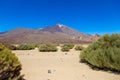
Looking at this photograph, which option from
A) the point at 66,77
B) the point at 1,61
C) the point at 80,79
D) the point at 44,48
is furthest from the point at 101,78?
the point at 44,48

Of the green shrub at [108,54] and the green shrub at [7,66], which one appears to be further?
the green shrub at [108,54]

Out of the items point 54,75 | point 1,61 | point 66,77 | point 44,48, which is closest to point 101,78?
point 66,77

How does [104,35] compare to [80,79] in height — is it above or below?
above

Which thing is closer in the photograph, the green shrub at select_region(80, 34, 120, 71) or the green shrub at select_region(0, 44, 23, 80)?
the green shrub at select_region(0, 44, 23, 80)

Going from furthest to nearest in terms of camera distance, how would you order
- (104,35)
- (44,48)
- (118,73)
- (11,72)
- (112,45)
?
(44,48), (104,35), (112,45), (118,73), (11,72)

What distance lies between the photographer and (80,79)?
27.8 feet

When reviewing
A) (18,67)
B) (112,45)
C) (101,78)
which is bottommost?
(101,78)

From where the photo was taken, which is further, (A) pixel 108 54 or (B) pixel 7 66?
(A) pixel 108 54

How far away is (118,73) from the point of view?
9.70 metres

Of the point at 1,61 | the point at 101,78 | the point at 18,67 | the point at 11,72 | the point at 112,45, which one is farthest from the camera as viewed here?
the point at 112,45

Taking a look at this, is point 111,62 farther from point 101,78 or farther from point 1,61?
point 1,61

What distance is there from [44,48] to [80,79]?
2038cm

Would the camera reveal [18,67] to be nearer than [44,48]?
Yes

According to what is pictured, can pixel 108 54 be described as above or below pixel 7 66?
above
